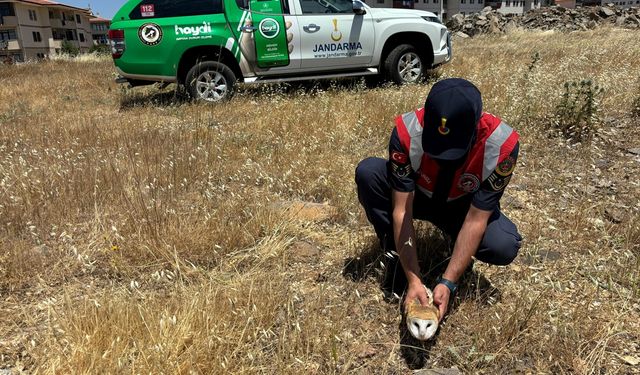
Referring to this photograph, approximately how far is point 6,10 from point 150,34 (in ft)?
211

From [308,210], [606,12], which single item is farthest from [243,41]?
[606,12]

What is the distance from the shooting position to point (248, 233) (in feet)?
9.36

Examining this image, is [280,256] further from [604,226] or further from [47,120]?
[47,120]

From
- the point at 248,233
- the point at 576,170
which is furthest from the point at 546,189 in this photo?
the point at 248,233

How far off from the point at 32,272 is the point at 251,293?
1364 millimetres

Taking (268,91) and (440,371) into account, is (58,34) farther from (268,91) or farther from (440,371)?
(440,371)

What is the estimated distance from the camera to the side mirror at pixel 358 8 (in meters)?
7.06

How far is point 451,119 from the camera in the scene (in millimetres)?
1832

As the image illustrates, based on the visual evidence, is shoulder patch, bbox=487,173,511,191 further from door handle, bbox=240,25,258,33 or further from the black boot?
door handle, bbox=240,25,258,33

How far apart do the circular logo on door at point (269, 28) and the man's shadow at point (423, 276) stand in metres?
4.98

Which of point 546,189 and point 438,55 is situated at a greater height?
point 438,55

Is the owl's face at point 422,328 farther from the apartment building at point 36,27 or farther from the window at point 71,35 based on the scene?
the window at point 71,35

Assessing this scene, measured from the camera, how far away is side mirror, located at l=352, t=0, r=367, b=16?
7.06 m

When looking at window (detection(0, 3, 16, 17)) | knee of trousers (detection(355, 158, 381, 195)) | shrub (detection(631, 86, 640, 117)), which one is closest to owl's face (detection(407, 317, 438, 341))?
knee of trousers (detection(355, 158, 381, 195))
